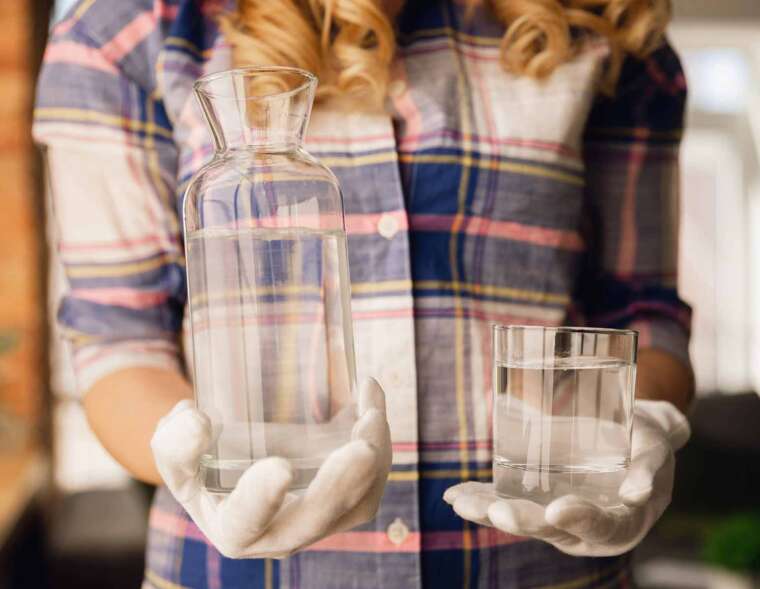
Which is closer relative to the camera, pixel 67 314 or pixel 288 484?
pixel 288 484

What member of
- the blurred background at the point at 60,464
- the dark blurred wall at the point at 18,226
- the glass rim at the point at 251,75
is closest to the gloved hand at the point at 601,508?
the glass rim at the point at 251,75

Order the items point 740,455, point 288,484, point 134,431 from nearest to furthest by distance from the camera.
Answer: point 288,484, point 134,431, point 740,455

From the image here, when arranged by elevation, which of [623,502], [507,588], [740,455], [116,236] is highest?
[116,236]

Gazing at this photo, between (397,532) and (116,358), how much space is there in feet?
0.90

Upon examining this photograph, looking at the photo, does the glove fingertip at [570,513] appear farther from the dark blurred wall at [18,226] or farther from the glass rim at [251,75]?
the dark blurred wall at [18,226]

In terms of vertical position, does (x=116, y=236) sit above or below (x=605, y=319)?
above

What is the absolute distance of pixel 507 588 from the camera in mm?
760

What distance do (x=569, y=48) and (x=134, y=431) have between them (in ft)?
1.61

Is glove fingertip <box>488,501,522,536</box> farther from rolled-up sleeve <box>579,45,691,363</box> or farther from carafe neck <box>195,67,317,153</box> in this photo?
rolled-up sleeve <box>579,45,691,363</box>

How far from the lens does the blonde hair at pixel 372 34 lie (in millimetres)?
744

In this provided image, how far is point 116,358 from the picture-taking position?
2.59ft

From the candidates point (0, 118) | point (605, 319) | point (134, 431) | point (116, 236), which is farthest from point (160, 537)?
A: point (0, 118)

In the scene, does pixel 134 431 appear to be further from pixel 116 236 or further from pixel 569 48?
pixel 569 48

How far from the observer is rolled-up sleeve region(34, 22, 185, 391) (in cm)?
79
